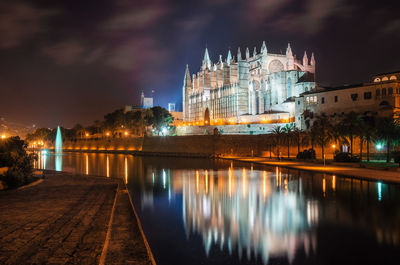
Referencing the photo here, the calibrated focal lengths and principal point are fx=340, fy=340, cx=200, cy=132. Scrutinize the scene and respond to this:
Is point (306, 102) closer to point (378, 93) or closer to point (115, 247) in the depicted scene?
point (378, 93)

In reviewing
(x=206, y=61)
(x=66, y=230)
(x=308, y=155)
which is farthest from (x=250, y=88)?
(x=66, y=230)

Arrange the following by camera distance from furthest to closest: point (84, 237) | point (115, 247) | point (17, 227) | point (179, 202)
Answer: point (179, 202)
point (17, 227)
point (84, 237)
point (115, 247)

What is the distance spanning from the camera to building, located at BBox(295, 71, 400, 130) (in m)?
37.1

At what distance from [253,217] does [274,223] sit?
0.97m

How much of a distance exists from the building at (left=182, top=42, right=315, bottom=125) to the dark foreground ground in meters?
42.3

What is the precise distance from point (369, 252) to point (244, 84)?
191 ft

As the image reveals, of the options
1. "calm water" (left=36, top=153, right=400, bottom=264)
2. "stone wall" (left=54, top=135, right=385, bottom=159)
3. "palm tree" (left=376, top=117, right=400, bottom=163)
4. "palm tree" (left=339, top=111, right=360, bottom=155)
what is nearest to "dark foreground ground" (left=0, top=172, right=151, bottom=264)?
"calm water" (left=36, top=153, right=400, bottom=264)

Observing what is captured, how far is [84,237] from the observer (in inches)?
308

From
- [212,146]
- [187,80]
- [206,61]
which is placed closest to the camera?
[212,146]

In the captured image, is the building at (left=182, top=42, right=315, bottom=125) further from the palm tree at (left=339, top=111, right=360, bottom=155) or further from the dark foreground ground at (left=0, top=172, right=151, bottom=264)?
the dark foreground ground at (left=0, top=172, right=151, bottom=264)

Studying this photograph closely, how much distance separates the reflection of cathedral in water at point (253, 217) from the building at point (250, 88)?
3621 cm

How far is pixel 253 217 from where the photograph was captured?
1113cm

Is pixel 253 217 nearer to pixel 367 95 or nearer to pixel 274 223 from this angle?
pixel 274 223

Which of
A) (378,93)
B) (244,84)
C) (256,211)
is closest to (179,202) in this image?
(256,211)
